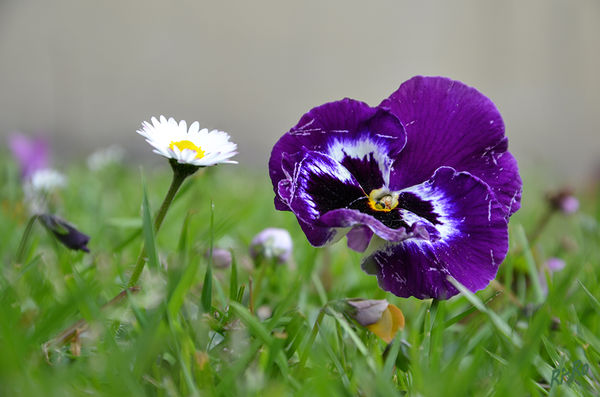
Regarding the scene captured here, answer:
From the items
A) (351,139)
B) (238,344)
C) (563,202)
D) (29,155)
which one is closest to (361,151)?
(351,139)

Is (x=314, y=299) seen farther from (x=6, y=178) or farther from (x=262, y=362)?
(x=6, y=178)

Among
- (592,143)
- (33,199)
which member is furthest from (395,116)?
(592,143)

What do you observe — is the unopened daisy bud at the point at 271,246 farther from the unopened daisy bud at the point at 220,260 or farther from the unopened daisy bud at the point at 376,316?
the unopened daisy bud at the point at 376,316

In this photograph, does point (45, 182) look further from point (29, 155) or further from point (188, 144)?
point (188, 144)

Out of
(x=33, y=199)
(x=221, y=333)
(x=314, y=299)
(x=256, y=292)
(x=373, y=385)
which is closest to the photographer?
(x=373, y=385)

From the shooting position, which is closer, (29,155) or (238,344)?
(238,344)
